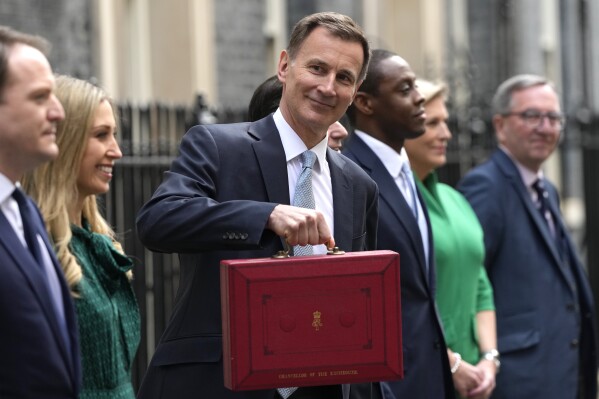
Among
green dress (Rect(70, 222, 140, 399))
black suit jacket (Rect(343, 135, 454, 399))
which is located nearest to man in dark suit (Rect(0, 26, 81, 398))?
green dress (Rect(70, 222, 140, 399))

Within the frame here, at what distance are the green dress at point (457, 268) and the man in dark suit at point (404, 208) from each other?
40 cm

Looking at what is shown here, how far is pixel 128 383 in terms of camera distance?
16.4ft

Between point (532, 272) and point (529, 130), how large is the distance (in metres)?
0.83

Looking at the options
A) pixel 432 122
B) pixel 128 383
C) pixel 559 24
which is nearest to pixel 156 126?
pixel 432 122

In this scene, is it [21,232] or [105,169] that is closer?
[21,232]

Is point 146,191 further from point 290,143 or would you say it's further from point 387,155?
point 290,143

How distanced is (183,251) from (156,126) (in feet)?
14.2

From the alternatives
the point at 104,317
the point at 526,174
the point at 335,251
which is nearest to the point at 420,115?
the point at 526,174

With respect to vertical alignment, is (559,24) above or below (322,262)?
above

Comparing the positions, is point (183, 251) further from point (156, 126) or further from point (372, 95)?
point (156, 126)

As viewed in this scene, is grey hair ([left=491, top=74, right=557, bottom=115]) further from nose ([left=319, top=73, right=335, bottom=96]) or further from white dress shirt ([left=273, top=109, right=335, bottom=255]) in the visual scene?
nose ([left=319, top=73, right=335, bottom=96])

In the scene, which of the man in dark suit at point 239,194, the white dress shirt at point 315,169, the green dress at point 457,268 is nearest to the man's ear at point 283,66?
the man in dark suit at point 239,194

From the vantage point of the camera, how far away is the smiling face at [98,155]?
515cm

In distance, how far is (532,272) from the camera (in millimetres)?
7203
